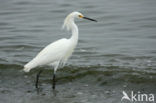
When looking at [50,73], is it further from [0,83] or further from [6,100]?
[6,100]

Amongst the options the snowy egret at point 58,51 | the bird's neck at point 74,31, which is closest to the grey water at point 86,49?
the snowy egret at point 58,51

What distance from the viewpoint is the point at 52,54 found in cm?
945

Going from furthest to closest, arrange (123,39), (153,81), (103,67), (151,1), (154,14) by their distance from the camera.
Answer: (151,1)
(154,14)
(123,39)
(103,67)
(153,81)

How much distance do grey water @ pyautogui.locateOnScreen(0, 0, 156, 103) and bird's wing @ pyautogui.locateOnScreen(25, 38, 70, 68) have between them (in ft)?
2.08

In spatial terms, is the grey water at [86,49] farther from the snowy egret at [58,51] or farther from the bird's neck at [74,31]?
the bird's neck at [74,31]

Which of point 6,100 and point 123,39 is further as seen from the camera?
point 123,39

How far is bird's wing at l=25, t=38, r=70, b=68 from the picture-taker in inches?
366

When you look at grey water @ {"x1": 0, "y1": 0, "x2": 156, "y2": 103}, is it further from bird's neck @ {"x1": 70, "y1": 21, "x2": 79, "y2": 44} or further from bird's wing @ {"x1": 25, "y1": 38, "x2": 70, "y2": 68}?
bird's neck @ {"x1": 70, "y1": 21, "x2": 79, "y2": 44}

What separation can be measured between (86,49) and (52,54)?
124 inches

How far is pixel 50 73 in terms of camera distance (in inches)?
417

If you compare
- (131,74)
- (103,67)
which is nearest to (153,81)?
(131,74)

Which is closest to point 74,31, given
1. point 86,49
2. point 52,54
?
point 52,54

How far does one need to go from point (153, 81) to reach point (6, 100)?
11.1 ft

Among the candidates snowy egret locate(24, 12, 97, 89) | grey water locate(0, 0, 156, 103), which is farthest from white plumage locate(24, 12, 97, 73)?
grey water locate(0, 0, 156, 103)
